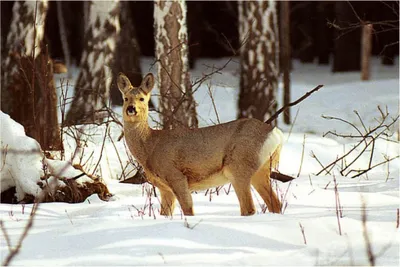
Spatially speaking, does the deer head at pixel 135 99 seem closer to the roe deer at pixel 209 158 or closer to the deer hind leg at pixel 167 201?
the roe deer at pixel 209 158

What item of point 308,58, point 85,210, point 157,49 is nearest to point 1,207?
point 85,210

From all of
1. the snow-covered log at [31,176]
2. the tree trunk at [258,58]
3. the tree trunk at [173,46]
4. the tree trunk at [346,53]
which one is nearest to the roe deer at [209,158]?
the snow-covered log at [31,176]

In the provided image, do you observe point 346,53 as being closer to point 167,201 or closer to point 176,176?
point 167,201

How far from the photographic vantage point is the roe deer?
6.98m

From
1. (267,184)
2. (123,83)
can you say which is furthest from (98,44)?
(267,184)

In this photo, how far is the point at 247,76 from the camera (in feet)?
48.4

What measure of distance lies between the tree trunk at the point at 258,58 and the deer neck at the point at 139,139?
7.26 m

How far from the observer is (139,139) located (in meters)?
7.28

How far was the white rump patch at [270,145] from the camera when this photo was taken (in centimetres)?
702

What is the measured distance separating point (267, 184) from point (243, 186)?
0.35 metres

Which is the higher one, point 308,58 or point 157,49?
point 157,49

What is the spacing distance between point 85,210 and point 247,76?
7645 millimetres

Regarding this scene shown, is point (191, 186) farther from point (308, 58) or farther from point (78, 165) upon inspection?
point (308, 58)

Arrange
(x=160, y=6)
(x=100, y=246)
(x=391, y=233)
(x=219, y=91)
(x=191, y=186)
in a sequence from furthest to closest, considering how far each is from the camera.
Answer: (x=219, y=91), (x=160, y=6), (x=191, y=186), (x=391, y=233), (x=100, y=246)
